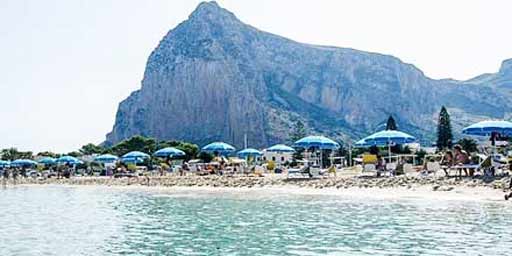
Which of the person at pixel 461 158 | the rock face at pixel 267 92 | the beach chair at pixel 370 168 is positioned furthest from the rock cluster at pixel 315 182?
the rock face at pixel 267 92

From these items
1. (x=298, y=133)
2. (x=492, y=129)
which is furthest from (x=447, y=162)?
(x=298, y=133)

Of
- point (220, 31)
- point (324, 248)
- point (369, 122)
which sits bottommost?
point (324, 248)

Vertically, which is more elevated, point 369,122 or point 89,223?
point 369,122

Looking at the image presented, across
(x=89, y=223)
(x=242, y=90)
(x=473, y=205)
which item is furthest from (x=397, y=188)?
(x=242, y=90)

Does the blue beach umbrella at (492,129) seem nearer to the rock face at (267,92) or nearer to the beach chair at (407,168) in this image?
the beach chair at (407,168)

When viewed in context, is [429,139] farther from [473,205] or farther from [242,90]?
[473,205]

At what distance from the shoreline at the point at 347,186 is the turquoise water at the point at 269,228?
149cm

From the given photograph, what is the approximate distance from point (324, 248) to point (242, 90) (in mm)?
138557

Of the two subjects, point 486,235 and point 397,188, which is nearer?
point 486,235

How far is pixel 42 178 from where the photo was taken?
149 ft

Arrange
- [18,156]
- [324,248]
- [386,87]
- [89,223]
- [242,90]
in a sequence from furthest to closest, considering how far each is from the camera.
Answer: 1. [386,87]
2. [242,90]
3. [18,156]
4. [89,223]
5. [324,248]

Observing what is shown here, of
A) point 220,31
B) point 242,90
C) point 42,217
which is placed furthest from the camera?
Answer: point 220,31

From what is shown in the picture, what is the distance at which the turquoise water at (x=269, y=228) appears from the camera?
1053 cm

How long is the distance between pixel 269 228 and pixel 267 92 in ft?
468
